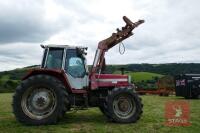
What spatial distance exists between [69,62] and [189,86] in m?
19.3

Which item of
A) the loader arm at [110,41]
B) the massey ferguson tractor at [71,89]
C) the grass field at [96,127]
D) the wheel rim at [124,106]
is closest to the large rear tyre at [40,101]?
the massey ferguson tractor at [71,89]

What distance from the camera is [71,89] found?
1472 cm

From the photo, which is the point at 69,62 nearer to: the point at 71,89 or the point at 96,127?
the point at 71,89

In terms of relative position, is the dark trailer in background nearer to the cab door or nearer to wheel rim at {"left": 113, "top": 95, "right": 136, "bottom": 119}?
wheel rim at {"left": 113, "top": 95, "right": 136, "bottom": 119}

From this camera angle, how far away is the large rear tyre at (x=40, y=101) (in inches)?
549

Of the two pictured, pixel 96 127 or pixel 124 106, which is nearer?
pixel 96 127

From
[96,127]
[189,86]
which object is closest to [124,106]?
[96,127]

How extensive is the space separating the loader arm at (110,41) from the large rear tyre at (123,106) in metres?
1.30

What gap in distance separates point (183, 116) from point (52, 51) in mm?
5034

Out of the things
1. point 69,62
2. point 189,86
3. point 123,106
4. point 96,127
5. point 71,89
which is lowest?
point 96,127

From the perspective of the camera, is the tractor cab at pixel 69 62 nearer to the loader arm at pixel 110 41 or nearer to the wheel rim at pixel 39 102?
the loader arm at pixel 110 41

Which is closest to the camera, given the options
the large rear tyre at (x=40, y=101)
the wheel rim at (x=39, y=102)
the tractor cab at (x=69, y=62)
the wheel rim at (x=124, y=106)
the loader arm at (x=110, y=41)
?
the large rear tyre at (x=40, y=101)

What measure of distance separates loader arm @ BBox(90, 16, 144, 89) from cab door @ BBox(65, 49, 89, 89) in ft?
1.75

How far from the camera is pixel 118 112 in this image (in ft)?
49.0
